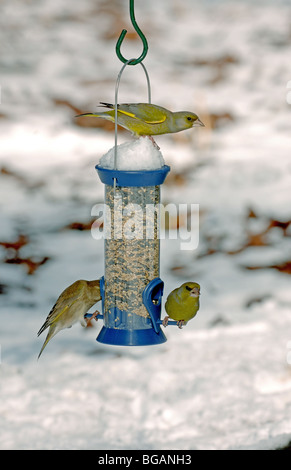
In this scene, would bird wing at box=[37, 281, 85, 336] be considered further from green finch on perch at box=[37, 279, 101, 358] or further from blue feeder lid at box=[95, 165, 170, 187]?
blue feeder lid at box=[95, 165, 170, 187]

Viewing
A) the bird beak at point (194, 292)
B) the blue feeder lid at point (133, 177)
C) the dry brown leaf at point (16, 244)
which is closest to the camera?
the blue feeder lid at point (133, 177)

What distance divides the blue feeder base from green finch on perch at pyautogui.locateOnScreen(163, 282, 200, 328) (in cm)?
9

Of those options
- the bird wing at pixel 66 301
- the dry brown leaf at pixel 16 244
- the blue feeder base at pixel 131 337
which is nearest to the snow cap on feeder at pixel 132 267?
the blue feeder base at pixel 131 337

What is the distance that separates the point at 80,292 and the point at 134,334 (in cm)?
29

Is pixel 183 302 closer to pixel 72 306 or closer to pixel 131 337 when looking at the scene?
pixel 131 337

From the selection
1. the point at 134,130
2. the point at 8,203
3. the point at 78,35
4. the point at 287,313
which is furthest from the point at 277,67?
the point at 134,130

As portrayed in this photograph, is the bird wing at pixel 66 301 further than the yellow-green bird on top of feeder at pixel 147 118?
Yes

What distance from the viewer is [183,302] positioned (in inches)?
128

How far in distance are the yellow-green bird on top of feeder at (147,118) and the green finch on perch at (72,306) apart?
68 cm

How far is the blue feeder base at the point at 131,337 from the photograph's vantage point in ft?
10.8

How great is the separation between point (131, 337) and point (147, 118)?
0.89 meters

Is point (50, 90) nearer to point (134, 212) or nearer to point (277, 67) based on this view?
point (277, 67)

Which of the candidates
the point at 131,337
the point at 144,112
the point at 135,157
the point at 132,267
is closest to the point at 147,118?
the point at 144,112

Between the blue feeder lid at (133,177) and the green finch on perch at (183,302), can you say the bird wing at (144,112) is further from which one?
the green finch on perch at (183,302)
